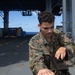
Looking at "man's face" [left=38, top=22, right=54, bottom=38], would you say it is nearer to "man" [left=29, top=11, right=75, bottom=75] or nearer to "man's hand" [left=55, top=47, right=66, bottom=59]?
"man" [left=29, top=11, right=75, bottom=75]

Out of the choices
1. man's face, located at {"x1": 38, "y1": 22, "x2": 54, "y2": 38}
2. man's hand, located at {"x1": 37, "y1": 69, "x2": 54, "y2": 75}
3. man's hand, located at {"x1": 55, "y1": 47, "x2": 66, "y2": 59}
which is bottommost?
man's hand, located at {"x1": 37, "y1": 69, "x2": 54, "y2": 75}

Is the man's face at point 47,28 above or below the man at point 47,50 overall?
above

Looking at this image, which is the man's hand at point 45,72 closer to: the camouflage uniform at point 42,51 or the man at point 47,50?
the man at point 47,50

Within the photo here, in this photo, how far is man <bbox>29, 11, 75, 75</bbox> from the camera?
2769 millimetres

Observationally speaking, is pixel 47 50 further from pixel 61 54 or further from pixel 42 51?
pixel 61 54

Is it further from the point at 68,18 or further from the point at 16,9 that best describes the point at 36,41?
the point at 16,9

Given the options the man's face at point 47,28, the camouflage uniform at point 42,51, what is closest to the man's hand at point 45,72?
the camouflage uniform at point 42,51

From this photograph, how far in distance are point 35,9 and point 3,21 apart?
26.7 ft

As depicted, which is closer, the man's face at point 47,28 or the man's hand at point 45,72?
the man's hand at point 45,72

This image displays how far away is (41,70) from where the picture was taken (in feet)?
8.48

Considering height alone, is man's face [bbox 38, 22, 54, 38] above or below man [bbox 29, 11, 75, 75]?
above

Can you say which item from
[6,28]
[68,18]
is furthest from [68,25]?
[6,28]

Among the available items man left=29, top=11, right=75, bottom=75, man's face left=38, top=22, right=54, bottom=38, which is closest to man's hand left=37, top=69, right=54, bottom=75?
man left=29, top=11, right=75, bottom=75

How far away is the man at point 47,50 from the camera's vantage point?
9.08ft
